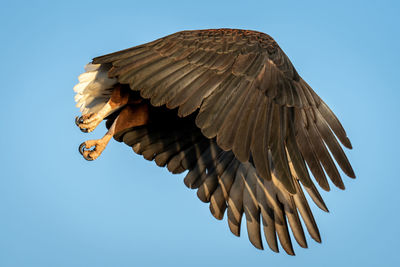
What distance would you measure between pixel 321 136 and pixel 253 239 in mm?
1507

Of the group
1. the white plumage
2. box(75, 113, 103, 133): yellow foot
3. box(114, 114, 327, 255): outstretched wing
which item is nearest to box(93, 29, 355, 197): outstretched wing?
the white plumage

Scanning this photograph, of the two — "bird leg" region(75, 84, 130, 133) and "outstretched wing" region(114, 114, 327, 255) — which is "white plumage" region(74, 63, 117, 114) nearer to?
"bird leg" region(75, 84, 130, 133)

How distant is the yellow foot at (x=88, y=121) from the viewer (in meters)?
6.52

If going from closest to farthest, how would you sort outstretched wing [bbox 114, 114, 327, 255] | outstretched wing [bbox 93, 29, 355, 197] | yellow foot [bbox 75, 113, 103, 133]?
outstretched wing [bbox 93, 29, 355, 197]
yellow foot [bbox 75, 113, 103, 133]
outstretched wing [bbox 114, 114, 327, 255]

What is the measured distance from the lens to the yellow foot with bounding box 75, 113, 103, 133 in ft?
21.4

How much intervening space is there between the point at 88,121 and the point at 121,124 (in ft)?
1.53

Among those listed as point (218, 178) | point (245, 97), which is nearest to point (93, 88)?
point (218, 178)

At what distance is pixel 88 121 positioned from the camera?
656 centimetres

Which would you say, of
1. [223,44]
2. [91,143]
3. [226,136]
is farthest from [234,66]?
[91,143]

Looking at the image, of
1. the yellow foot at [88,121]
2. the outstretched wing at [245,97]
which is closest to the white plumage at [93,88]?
the yellow foot at [88,121]

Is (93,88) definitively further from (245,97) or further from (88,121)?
(245,97)

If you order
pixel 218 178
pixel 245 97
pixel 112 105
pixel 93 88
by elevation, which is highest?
pixel 93 88

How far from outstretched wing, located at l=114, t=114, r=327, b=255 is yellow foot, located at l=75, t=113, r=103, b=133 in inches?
16.0

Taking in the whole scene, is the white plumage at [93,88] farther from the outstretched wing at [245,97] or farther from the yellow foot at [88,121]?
the outstretched wing at [245,97]
